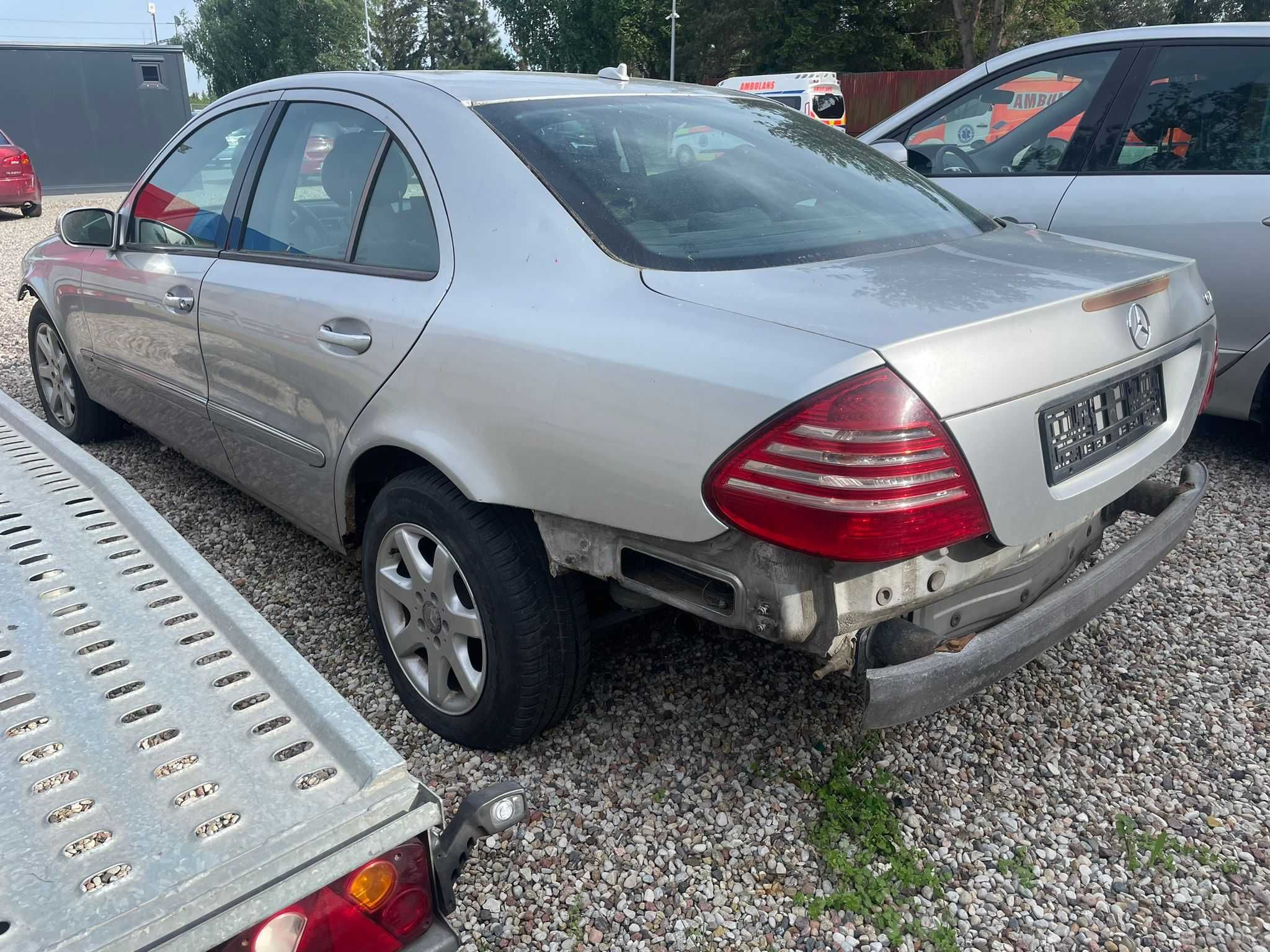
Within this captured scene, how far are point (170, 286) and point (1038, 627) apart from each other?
2.96 meters

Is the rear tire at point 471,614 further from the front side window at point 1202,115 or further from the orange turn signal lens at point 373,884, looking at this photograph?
the front side window at point 1202,115

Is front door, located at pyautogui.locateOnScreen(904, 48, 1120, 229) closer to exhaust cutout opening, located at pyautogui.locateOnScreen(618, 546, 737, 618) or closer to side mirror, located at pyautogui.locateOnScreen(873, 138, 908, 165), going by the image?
side mirror, located at pyautogui.locateOnScreen(873, 138, 908, 165)

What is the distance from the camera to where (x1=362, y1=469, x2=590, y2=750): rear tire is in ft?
7.26

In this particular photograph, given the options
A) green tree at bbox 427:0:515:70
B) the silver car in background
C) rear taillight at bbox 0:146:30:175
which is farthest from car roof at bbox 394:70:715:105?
green tree at bbox 427:0:515:70

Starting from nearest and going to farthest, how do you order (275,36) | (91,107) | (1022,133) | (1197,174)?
(1197,174) < (1022,133) < (91,107) < (275,36)

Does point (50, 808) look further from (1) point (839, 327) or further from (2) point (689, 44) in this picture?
(2) point (689, 44)

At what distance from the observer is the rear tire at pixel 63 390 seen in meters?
4.64

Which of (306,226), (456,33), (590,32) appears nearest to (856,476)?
(306,226)

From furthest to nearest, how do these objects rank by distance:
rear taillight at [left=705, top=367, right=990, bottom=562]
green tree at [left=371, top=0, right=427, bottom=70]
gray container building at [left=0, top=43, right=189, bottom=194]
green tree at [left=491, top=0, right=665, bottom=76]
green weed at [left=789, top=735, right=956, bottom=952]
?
green tree at [left=371, top=0, right=427, bottom=70] → green tree at [left=491, top=0, right=665, bottom=76] → gray container building at [left=0, top=43, right=189, bottom=194] → green weed at [left=789, top=735, right=956, bottom=952] → rear taillight at [left=705, top=367, right=990, bottom=562]

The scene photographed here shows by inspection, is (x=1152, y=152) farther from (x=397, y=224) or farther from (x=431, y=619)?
(x=431, y=619)

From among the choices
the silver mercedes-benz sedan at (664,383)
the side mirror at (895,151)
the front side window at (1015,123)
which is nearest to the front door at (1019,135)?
the front side window at (1015,123)

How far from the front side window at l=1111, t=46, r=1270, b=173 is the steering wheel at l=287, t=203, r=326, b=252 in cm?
338

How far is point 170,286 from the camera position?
334 centimetres

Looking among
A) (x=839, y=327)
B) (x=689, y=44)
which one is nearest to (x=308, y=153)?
(x=839, y=327)
